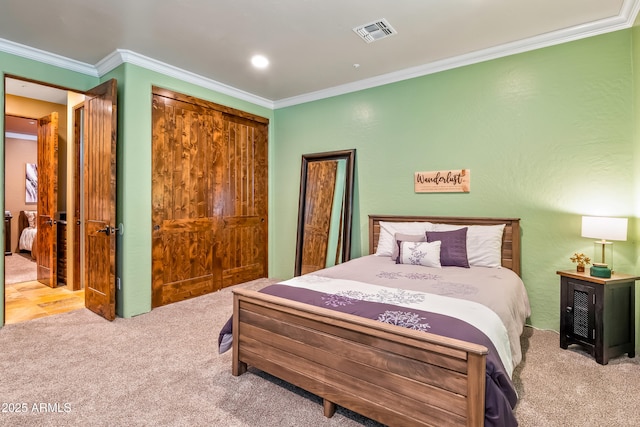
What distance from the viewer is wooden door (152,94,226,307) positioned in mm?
3602

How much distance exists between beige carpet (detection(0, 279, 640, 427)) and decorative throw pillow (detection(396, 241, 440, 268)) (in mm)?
1001

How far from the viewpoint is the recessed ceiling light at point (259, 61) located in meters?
3.38

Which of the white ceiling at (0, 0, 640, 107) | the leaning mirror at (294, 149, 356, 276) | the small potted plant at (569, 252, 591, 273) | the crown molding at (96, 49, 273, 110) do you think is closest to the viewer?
the white ceiling at (0, 0, 640, 107)

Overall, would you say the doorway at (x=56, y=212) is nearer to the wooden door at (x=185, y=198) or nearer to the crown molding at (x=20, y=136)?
the wooden door at (x=185, y=198)

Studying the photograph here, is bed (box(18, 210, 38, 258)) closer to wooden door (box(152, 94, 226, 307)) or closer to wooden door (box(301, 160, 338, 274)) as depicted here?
wooden door (box(152, 94, 226, 307))

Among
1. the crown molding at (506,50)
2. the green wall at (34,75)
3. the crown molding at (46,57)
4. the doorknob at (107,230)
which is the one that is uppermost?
the crown molding at (506,50)

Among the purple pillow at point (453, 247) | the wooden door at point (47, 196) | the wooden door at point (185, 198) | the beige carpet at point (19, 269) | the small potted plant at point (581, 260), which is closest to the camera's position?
the small potted plant at point (581, 260)

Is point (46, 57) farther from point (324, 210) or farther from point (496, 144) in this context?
point (496, 144)

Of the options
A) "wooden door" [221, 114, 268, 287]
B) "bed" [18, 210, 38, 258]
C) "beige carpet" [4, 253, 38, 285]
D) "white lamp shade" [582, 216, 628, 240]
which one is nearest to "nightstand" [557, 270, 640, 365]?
"white lamp shade" [582, 216, 628, 240]

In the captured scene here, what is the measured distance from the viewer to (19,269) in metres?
5.42

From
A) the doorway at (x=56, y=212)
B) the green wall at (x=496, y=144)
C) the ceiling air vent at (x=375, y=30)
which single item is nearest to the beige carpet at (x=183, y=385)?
the green wall at (x=496, y=144)

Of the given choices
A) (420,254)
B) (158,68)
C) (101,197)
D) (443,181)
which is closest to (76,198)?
(101,197)

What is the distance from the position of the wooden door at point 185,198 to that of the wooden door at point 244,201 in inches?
5.9

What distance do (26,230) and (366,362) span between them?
796cm
